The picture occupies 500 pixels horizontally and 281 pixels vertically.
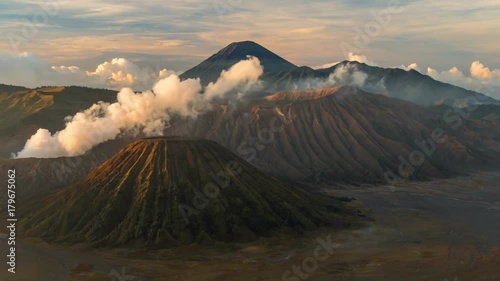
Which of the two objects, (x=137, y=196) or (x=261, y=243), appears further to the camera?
(x=137, y=196)

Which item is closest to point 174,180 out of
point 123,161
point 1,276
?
point 123,161

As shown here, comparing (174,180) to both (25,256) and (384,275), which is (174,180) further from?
(384,275)

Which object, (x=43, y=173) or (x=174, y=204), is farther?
(x=43, y=173)

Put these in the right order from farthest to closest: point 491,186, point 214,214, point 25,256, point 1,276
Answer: point 491,186 → point 214,214 → point 25,256 → point 1,276

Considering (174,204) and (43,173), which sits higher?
(43,173)

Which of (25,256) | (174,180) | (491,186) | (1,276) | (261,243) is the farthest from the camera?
(491,186)

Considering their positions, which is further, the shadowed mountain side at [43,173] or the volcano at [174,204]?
the shadowed mountain side at [43,173]

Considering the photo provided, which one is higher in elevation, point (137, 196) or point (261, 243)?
point (137, 196)

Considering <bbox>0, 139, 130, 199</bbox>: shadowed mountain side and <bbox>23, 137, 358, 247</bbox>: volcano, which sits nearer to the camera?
<bbox>23, 137, 358, 247</bbox>: volcano
